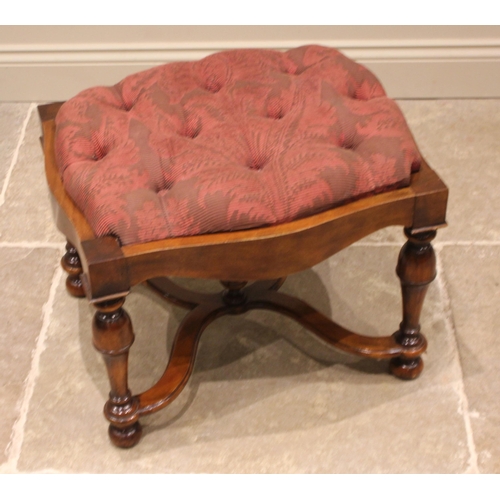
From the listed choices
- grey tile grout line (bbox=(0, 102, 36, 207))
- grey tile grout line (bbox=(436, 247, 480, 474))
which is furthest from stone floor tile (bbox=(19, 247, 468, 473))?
grey tile grout line (bbox=(0, 102, 36, 207))

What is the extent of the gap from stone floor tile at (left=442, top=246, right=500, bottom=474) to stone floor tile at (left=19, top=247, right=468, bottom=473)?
0.10 ft

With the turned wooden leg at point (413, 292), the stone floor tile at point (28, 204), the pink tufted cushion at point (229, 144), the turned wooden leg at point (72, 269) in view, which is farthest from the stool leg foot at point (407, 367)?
the stone floor tile at point (28, 204)

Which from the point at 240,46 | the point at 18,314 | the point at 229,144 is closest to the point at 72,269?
the point at 18,314

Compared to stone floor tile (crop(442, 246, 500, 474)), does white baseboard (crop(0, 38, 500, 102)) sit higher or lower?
higher

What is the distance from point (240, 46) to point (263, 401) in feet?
3.40

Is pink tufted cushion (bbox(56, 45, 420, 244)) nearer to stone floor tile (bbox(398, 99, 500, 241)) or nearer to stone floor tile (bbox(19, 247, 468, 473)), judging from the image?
stone floor tile (bbox(19, 247, 468, 473))

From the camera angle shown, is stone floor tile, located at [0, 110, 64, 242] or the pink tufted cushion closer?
the pink tufted cushion

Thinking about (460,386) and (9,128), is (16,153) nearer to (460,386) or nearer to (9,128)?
(9,128)

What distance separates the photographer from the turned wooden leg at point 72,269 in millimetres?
1439

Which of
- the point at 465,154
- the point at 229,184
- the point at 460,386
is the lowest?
the point at 460,386

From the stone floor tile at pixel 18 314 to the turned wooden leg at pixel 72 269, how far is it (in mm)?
61

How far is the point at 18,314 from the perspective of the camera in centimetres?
148

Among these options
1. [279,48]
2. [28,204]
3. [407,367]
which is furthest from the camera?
[279,48]

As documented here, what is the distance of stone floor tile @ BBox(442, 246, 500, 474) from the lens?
125 cm
